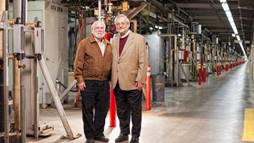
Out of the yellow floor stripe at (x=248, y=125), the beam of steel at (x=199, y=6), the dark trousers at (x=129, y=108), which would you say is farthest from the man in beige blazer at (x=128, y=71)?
the beam of steel at (x=199, y=6)

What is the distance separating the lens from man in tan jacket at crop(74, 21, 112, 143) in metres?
5.58

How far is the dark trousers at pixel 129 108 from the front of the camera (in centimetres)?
559

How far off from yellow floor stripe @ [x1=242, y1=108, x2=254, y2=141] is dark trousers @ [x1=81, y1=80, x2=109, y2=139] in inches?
90.2

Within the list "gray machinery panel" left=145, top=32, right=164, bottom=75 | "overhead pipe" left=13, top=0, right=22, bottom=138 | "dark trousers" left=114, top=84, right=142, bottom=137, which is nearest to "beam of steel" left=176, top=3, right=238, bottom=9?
"gray machinery panel" left=145, top=32, right=164, bottom=75

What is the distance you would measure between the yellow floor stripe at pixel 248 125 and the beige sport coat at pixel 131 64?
2.11 metres

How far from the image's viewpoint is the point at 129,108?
18.9 ft

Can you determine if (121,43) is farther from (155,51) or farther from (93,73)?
(155,51)

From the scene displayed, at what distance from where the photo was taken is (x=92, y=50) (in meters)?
5.61

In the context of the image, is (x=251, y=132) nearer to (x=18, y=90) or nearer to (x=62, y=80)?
(x=18, y=90)

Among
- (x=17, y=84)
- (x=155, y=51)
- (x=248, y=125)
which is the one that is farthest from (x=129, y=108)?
(x=155, y=51)

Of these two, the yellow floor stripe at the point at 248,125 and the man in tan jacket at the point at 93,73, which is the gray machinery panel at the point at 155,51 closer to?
the yellow floor stripe at the point at 248,125

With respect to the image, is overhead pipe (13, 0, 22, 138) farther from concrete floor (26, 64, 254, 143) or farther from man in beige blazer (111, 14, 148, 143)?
man in beige blazer (111, 14, 148, 143)

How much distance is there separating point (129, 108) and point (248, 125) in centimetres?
300

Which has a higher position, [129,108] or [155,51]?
[155,51]
